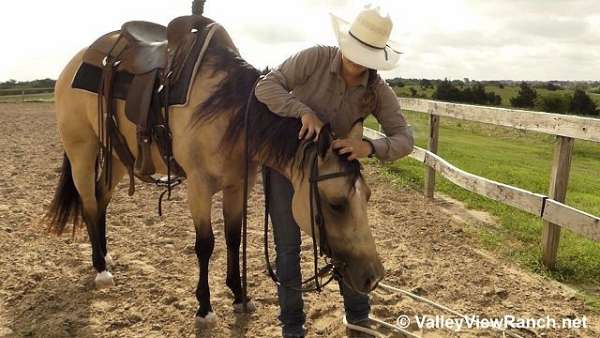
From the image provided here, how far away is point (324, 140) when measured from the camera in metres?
2.21

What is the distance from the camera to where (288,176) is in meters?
2.51

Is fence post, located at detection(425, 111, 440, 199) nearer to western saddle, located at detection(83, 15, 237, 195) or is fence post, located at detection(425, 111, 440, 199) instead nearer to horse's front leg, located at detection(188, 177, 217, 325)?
western saddle, located at detection(83, 15, 237, 195)

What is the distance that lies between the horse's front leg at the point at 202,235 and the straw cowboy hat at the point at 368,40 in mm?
1261

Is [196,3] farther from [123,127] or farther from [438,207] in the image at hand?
[438,207]

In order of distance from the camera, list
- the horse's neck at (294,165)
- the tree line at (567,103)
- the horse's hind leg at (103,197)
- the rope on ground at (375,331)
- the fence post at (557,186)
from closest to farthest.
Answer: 1. the horse's neck at (294,165)
2. the rope on ground at (375,331)
3. the fence post at (557,186)
4. the horse's hind leg at (103,197)
5. the tree line at (567,103)

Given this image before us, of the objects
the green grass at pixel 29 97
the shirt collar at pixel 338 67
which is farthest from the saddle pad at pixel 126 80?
the green grass at pixel 29 97

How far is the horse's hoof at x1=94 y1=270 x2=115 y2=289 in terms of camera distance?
3.50 metres

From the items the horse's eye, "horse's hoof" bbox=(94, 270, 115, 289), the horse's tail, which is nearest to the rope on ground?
the horse's eye

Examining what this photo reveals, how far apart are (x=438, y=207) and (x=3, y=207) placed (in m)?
5.09

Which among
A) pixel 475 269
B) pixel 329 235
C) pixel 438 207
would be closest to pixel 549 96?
pixel 438 207

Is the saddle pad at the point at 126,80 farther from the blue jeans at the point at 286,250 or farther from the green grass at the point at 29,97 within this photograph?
the green grass at the point at 29,97

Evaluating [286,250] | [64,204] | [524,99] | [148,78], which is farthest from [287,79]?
[524,99]

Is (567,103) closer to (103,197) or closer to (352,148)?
(103,197)

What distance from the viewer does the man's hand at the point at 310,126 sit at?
2270 millimetres
